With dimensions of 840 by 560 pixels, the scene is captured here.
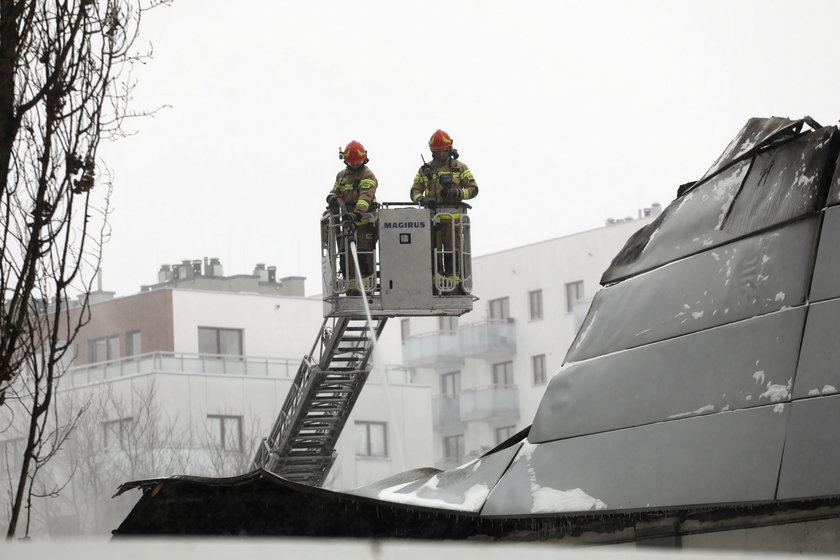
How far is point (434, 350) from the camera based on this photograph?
70.1m

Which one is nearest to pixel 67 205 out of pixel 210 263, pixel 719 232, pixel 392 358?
pixel 719 232

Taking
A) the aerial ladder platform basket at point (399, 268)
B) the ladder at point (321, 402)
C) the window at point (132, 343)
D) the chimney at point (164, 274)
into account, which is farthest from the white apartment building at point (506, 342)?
the aerial ladder platform basket at point (399, 268)

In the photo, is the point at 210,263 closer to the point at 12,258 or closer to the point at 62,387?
the point at 62,387

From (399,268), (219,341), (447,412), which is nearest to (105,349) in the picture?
(219,341)

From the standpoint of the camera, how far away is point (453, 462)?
230ft

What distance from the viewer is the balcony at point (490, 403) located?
221ft

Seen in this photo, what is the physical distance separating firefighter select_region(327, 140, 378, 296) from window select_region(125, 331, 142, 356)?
39.6 m

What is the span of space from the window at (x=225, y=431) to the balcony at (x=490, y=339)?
18.2m

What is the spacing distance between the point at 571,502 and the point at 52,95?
5017mm

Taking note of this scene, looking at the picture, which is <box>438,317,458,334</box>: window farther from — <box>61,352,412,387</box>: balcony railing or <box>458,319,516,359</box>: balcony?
<box>61,352,412,387</box>: balcony railing

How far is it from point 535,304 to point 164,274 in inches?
791

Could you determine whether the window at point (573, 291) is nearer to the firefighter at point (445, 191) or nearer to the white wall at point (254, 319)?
the white wall at point (254, 319)

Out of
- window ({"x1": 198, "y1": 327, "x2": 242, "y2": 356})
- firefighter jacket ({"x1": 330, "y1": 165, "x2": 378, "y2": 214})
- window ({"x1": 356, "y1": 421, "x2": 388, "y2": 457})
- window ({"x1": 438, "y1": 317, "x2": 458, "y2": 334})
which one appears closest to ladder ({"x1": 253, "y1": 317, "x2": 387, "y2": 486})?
firefighter jacket ({"x1": 330, "y1": 165, "x2": 378, "y2": 214})

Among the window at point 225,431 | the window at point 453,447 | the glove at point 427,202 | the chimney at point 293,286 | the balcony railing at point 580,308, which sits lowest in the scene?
the window at point 453,447
